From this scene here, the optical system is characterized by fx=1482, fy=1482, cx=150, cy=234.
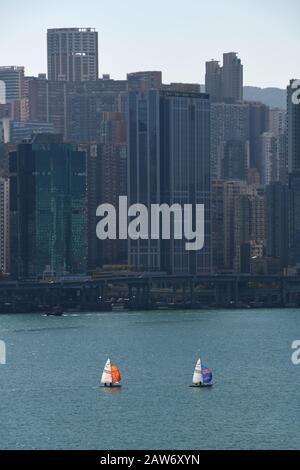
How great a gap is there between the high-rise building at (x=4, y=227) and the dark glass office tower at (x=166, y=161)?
14.3 m

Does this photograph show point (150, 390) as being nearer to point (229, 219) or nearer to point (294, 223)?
point (294, 223)

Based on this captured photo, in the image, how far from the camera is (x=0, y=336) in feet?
A: 323

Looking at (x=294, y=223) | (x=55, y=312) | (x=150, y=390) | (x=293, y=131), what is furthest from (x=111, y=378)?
(x=293, y=131)

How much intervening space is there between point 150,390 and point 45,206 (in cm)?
9492

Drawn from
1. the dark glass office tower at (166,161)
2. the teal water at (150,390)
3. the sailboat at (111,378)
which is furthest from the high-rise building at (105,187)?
the sailboat at (111,378)

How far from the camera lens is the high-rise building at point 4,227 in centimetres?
16400

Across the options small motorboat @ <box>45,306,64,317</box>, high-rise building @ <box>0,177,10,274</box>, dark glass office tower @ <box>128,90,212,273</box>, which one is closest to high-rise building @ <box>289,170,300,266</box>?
dark glass office tower @ <box>128,90,212,273</box>

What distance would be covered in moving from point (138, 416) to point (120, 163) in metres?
126

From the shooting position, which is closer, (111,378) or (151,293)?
(111,378)

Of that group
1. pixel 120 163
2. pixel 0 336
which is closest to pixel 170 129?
pixel 120 163

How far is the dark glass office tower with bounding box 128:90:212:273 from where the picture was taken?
166750 millimetres

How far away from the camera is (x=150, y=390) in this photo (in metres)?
61.3

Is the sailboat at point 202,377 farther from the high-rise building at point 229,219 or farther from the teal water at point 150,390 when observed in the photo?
the high-rise building at point 229,219
